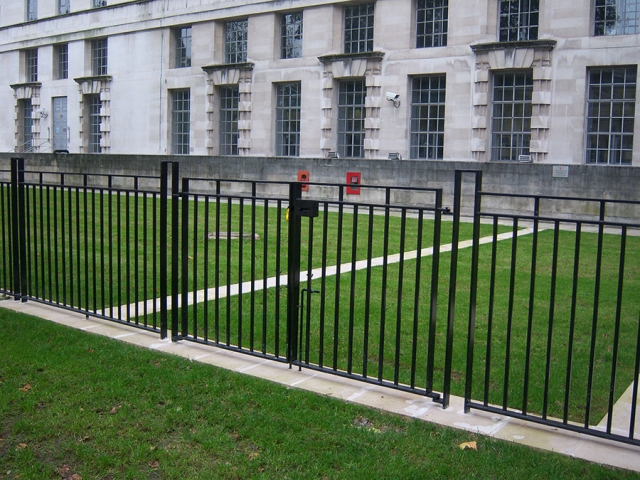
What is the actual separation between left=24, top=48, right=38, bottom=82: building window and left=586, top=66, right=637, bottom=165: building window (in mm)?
34844

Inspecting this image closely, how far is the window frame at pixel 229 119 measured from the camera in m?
35.0

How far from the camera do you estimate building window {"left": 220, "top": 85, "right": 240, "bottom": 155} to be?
35.0 meters

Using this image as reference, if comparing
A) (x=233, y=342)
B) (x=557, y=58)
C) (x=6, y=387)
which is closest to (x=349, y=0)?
(x=557, y=58)

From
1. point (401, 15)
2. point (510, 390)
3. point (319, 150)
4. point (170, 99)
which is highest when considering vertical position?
point (401, 15)

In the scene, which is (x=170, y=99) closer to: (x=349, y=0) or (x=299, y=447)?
(x=349, y=0)

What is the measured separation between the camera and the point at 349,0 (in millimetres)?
29812

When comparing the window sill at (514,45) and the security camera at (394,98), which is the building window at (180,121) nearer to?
the security camera at (394,98)

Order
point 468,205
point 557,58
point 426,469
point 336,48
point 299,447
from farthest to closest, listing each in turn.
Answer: point 336,48 → point 557,58 → point 468,205 → point 299,447 → point 426,469

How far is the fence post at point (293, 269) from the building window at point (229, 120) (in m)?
29.0

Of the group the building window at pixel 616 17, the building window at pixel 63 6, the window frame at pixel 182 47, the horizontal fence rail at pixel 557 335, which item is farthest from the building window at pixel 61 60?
the horizontal fence rail at pixel 557 335

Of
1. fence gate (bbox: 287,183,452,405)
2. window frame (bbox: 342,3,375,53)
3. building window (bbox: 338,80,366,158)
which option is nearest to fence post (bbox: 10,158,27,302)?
fence gate (bbox: 287,183,452,405)

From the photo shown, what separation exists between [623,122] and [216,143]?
61.6ft

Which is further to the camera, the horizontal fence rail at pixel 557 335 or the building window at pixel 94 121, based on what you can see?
the building window at pixel 94 121

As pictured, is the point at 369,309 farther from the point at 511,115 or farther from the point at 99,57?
the point at 99,57
